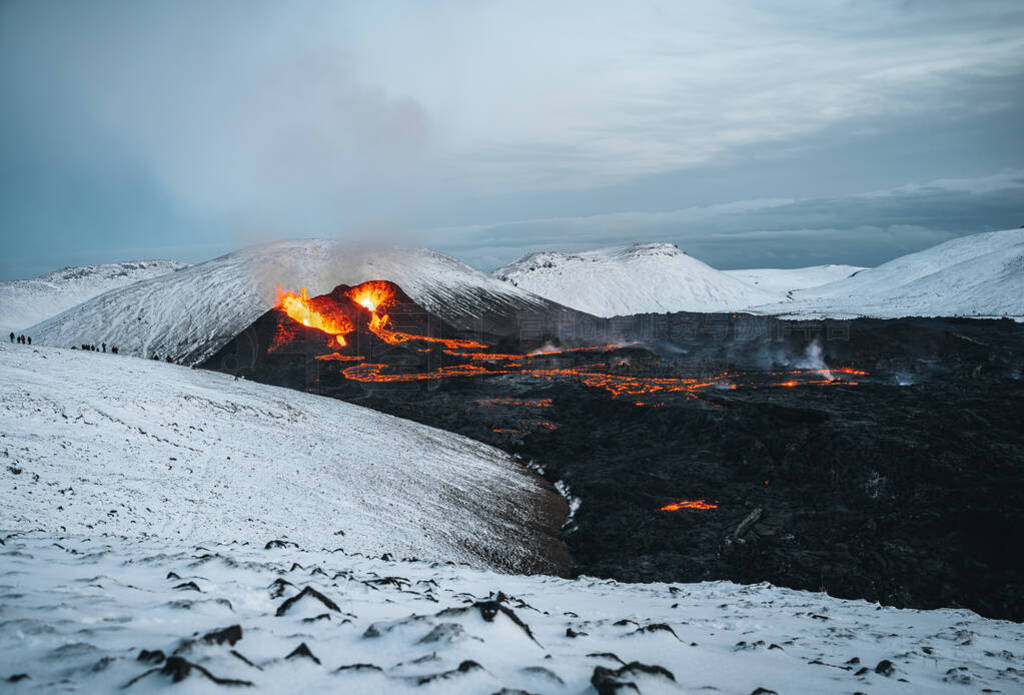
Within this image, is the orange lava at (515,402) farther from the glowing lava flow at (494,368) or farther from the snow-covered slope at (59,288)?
the snow-covered slope at (59,288)

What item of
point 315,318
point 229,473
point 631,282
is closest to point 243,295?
point 315,318

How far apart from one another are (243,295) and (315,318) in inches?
639

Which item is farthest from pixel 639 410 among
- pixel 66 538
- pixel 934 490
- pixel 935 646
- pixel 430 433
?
pixel 66 538

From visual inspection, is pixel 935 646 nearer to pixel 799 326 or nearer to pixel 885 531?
pixel 885 531

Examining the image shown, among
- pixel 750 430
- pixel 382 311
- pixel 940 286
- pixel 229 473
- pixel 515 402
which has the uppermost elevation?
pixel 940 286

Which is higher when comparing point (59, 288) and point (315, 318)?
point (59, 288)

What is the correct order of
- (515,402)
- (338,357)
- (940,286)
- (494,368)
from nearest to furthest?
(515,402) → (338,357) → (494,368) → (940,286)

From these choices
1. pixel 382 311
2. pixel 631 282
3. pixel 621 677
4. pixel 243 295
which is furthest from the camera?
pixel 631 282

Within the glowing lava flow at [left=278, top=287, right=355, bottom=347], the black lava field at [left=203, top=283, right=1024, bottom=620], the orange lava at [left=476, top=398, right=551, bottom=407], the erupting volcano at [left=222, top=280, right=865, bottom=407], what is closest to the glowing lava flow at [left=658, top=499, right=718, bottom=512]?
the black lava field at [left=203, top=283, right=1024, bottom=620]

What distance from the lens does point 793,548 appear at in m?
22.1

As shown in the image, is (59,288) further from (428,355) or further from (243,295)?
(428,355)

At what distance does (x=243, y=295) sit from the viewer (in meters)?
82.2

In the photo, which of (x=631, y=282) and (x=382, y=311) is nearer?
(x=382, y=311)

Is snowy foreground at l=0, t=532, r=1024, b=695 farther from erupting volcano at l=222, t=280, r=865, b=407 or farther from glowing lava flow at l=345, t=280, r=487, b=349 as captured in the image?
glowing lava flow at l=345, t=280, r=487, b=349
